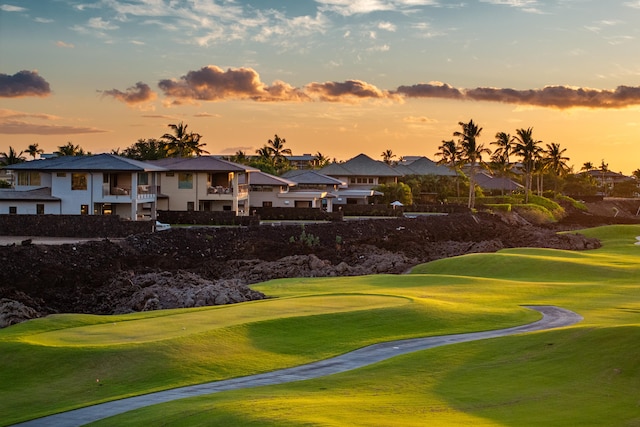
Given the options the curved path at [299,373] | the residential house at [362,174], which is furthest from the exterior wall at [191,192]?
the curved path at [299,373]

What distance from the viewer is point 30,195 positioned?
257ft

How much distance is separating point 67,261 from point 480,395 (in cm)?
3825

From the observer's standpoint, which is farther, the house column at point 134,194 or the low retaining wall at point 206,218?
the low retaining wall at point 206,218

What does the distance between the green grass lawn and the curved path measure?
58 cm

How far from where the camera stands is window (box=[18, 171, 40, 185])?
8175 centimetres

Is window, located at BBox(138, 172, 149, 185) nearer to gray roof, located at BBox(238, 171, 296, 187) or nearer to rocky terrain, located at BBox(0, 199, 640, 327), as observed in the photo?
rocky terrain, located at BBox(0, 199, 640, 327)

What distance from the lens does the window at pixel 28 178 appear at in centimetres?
8175

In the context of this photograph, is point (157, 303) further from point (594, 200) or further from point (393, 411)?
point (594, 200)

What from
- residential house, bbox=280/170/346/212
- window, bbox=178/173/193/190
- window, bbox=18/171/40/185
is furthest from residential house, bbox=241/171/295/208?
window, bbox=18/171/40/185

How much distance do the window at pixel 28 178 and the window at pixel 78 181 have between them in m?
3.92

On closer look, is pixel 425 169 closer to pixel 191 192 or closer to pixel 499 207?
pixel 499 207

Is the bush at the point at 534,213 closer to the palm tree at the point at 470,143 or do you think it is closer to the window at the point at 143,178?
the palm tree at the point at 470,143

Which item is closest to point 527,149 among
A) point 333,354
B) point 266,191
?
point 266,191

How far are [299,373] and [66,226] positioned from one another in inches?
1829
